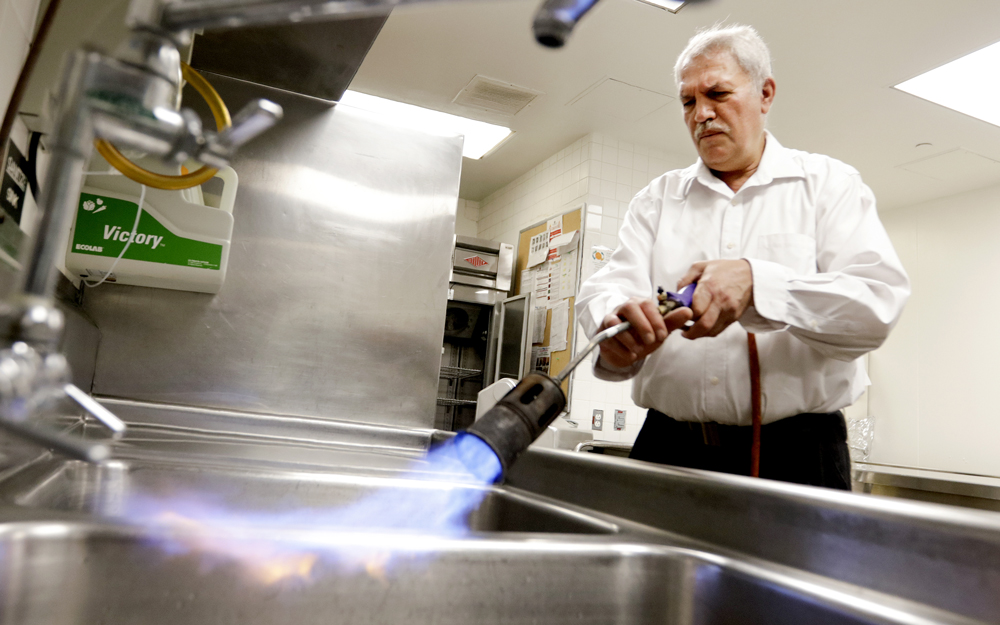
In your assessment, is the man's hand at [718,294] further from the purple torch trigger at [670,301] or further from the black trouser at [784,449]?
the black trouser at [784,449]

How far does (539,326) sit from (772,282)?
359 cm

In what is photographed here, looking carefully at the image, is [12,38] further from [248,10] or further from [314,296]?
[314,296]

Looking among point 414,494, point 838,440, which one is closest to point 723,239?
point 838,440

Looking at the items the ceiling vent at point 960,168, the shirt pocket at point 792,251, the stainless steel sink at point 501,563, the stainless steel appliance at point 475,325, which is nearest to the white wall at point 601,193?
the stainless steel appliance at point 475,325

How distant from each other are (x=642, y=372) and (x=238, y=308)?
104 centimetres

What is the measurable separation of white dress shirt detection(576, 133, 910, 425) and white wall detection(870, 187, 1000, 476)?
3543 millimetres

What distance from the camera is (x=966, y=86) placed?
10.8 feet

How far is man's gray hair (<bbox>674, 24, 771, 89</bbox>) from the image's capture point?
1389 mm

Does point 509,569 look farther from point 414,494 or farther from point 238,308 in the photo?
point 238,308

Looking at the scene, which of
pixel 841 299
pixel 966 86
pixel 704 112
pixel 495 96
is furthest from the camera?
pixel 495 96

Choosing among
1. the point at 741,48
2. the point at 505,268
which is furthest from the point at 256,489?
the point at 505,268

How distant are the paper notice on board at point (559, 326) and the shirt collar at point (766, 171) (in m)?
2.89

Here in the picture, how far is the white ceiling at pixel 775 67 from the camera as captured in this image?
2.88m

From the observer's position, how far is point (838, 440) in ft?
3.90
